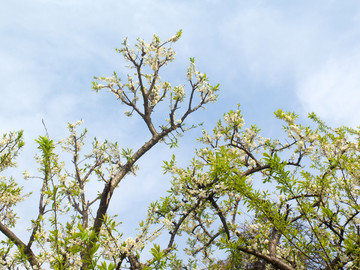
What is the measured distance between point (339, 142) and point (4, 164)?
816 cm

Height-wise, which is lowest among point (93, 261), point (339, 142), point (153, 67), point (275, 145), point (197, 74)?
point (93, 261)

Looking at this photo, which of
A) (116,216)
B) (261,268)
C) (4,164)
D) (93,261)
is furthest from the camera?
(261,268)

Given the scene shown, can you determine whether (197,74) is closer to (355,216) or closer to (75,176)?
(75,176)

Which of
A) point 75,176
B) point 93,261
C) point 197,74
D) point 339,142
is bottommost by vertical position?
point 93,261

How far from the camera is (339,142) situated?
5.52 m

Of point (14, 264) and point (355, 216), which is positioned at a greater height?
point (14, 264)

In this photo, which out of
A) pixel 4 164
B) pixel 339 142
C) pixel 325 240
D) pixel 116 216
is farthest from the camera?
pixel 4 164

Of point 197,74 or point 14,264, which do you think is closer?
point 14,264

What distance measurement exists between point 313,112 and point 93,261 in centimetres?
551

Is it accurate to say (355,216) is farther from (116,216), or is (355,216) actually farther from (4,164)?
(4,164)

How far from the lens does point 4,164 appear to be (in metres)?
8.19

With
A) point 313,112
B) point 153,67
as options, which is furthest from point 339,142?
point 153,67

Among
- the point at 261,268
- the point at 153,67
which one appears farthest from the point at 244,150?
the point at 261,268

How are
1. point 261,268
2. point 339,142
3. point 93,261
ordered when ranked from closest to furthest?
point 93,261 → point 339,142 → point 261,268
